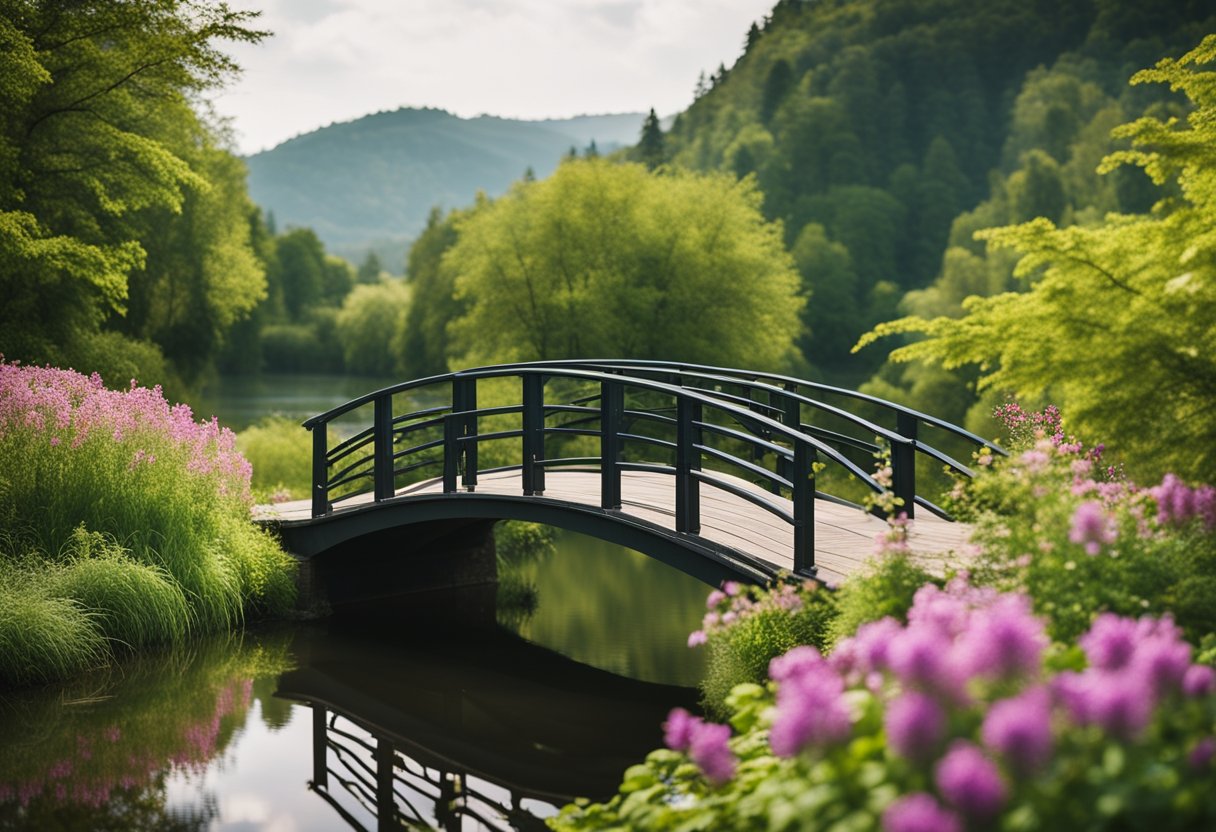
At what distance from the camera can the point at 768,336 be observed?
29.6 metres

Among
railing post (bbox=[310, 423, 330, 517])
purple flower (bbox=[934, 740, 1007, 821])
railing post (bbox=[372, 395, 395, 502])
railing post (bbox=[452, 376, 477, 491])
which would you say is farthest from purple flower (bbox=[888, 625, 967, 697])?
railing post (bbox=[310, 423, 330, 517])

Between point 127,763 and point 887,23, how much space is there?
3166 inches

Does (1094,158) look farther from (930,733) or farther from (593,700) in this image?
(930,733)

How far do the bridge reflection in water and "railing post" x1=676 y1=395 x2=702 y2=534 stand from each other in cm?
149

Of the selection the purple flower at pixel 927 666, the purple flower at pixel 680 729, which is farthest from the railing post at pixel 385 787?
the purple flower at pixel 927 666

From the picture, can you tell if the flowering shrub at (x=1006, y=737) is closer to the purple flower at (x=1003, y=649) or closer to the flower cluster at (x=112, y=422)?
the purple flower at (x=1003, y=649)

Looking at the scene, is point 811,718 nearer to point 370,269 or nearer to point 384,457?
point 384,457

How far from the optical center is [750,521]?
9172mm

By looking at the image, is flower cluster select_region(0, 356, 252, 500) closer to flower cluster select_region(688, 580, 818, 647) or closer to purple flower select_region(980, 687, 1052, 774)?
flower cluster select_region(688, 580, 818, 647)

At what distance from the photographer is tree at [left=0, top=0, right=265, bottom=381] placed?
1421 cm

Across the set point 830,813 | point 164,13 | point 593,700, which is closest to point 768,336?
point 164,13

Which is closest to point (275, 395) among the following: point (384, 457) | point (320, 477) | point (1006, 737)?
point (320, 477)

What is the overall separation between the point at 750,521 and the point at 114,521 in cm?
540

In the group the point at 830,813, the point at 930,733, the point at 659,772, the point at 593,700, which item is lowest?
the point at 593,700
